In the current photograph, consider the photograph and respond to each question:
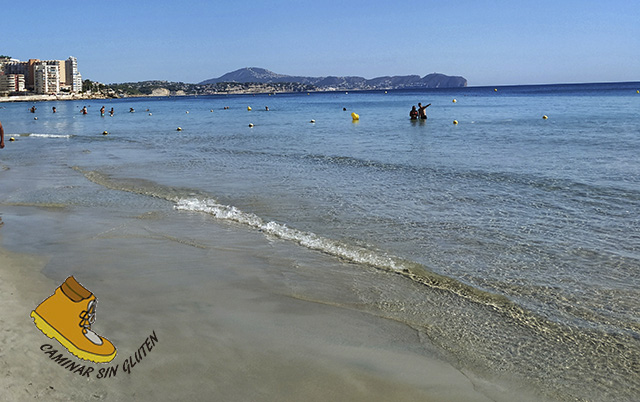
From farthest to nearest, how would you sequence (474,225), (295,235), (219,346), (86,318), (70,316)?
(474,225)
(295,235)
(219,346)
(86,318)
(70,316)

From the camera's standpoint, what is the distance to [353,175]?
1767 cm

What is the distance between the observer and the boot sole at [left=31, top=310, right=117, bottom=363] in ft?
14.5

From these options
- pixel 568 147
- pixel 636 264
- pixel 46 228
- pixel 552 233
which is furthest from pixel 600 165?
pixel 46 228

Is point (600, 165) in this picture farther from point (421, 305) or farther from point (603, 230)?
point (421, 305)

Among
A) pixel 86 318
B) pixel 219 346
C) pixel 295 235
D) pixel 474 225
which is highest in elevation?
pixel 86 318

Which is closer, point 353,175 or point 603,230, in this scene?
point 603,230

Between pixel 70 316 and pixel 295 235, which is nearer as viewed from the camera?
pixel 70 316

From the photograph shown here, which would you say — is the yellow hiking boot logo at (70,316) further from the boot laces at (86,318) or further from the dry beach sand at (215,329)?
the dry beach sand at (215,329)

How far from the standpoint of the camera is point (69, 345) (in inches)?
177

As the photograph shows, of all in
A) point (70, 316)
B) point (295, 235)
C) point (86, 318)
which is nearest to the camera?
point (70, 316)

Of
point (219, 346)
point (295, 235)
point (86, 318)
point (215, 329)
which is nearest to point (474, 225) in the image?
point (295, 235)

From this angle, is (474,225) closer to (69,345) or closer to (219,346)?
(219,346)

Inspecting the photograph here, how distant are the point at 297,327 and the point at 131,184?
1183cm

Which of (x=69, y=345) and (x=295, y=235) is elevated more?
(x=69, y=345)
